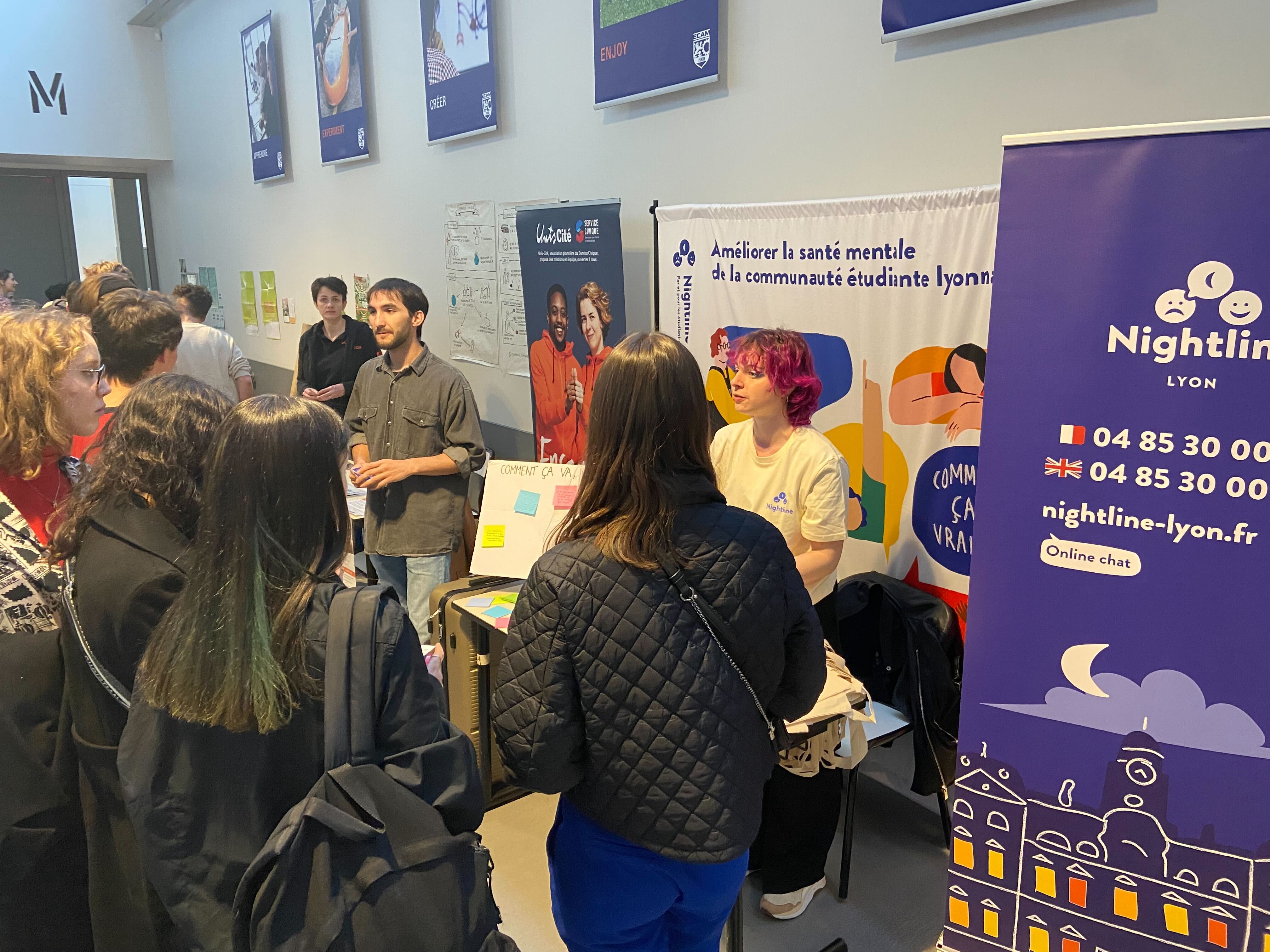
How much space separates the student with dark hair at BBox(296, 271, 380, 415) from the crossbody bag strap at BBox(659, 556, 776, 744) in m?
3.68

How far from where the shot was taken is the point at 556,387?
12.3ft

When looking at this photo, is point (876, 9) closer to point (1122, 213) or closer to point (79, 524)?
point (1122, 213)

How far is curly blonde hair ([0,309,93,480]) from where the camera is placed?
1.62m

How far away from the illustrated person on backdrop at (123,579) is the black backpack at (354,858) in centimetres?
37

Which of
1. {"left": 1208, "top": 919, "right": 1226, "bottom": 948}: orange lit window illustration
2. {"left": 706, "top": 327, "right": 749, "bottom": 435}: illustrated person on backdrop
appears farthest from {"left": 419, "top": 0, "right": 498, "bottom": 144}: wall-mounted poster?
{"left": 1208, "top": 919, "right": 1226, "bottom": 948}: orange lit window illustration

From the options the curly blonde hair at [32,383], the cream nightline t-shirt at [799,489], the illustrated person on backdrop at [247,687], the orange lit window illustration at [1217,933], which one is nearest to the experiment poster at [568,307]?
the cream nightline t-shirt at [799,489]

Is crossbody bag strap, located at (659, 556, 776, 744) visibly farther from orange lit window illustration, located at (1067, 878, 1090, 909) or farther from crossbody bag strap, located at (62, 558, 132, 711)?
orange lit window illustration, located at (1067, 878, 1090, 909)

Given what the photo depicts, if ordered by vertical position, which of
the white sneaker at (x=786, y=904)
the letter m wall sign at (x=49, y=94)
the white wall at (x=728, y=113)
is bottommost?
the white sneaker at (x=786, y=904)

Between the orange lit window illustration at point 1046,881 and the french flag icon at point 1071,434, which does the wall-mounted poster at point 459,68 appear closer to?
the french flag icon at point 1071,434

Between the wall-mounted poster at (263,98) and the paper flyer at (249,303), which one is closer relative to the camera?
the wall-mounted poster at (263,98)

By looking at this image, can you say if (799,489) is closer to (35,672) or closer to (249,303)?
(35,672)

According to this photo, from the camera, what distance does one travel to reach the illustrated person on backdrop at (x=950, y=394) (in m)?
2.37

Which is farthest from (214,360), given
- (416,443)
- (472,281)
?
(416,443)

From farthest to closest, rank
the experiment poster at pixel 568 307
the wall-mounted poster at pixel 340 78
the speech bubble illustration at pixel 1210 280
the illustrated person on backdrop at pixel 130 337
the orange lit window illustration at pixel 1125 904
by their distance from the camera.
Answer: the wall-mounted poster at pixel 340 78
the experiment poster at pixel 568 307
the illustrated person on backdrop at pixel 130 337
the orange lit window illustration at pixel 1125 904
the speech bubble illustration at pixel 1210 280
